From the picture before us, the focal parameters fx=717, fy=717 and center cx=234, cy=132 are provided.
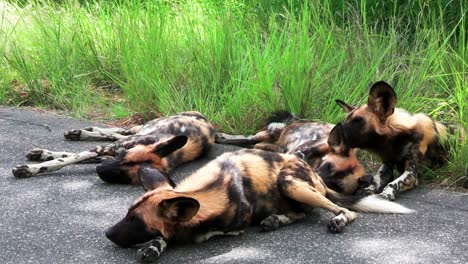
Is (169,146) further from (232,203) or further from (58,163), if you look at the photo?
(232,203)

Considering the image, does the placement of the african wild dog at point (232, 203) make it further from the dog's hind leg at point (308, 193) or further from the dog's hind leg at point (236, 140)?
the dog's hind leg at point (236, 140)

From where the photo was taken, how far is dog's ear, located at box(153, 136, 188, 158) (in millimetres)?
4102

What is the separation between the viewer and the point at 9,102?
20.3 ft

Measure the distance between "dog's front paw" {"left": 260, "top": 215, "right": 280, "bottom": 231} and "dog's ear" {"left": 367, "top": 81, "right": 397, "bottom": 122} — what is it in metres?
1.03

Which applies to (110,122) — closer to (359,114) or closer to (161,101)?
(161,101)

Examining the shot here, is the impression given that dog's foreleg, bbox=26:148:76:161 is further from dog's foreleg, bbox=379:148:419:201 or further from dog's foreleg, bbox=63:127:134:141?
dog's foreleg, bbox=379:148:419:201

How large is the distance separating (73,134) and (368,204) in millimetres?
2293

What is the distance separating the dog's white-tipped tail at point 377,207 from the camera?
11.6 ft

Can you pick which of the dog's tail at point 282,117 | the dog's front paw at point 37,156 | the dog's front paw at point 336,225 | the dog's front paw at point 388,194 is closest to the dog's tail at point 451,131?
the dog's front paw at point 388,194

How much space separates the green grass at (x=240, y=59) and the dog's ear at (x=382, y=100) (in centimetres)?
46

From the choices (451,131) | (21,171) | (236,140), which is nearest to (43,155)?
(21,171)

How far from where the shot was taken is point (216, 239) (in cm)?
318

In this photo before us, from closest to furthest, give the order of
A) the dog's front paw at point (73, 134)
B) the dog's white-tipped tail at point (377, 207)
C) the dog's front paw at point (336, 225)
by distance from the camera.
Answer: the dog's front paw at point (336, 225) < the dog's white-tipped tail at point (377, 207) < the dog's front paw at point (73, 134)

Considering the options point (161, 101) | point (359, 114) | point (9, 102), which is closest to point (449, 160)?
point (359, 114)
